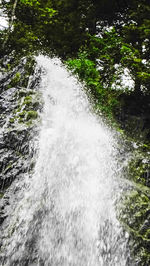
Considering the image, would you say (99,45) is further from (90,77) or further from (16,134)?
(16,134)

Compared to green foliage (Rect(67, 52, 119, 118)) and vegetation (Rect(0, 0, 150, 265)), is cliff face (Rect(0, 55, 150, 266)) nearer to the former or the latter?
Result: green foliage (Rect(67, 52, 119, 118))

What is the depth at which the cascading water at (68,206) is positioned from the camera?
2.88 metres

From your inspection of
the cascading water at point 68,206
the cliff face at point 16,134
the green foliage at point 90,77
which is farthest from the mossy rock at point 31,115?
the green foliage at point 90,77

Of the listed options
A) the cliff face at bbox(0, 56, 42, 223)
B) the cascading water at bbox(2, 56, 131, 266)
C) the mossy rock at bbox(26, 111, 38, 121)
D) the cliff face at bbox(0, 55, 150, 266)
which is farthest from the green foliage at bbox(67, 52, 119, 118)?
the mossy rock at bbox(26, 111, 38, 121)

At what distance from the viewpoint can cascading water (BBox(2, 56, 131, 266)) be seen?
114 inches

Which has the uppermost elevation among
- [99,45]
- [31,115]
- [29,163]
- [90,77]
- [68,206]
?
[99,45]

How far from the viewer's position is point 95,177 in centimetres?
395

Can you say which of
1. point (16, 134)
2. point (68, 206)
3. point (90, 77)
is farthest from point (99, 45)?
point (68, 206)

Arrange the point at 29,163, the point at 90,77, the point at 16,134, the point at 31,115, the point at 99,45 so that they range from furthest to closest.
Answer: the point at 99,45 < the point at 90,77 < the point at 31,115 < the point at 16,134 < the point at 29,163

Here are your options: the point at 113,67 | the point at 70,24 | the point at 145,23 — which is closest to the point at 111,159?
the point at 113,67

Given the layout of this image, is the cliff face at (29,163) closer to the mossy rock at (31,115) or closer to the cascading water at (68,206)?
the mossy rock at (31,115)

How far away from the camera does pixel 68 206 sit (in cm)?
339

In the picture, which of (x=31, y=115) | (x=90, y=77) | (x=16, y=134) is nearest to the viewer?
(x=16, y=134)

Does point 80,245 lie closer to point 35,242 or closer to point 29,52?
point 35,242
